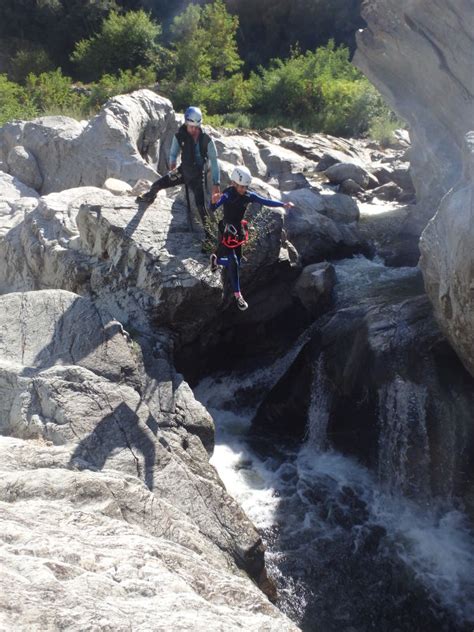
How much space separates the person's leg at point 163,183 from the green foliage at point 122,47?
21849 millimetres

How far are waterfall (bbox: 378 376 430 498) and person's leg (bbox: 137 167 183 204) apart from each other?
4497 millimetres

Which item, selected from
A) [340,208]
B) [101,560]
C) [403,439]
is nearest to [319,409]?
[403,439]

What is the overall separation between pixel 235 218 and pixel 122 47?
2498 centimetres

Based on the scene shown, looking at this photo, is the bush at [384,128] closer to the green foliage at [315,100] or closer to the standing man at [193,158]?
the green foliage at [315,100]

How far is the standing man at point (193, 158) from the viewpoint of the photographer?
27.6 feet

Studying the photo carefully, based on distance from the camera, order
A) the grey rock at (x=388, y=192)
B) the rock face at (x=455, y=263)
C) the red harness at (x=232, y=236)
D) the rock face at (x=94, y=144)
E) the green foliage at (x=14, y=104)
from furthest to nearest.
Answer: the grey rock at (x=388, y=192) → the green foliage at (x=14, y=104) → the rock face at (x=94, y=144) → the red harness at (x=232, y=236) → the rock face at (x=455, y=263)

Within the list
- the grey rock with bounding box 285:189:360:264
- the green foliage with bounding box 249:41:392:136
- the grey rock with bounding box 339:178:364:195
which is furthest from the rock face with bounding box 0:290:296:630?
the green foliage with bounding box 249:41:392:136

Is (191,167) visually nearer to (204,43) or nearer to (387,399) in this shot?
(387,399)

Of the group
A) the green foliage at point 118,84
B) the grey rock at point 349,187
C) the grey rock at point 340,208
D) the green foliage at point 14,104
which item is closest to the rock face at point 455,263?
the grey rock at point 340,208

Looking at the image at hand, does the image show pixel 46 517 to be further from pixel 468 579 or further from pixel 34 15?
pixel 34 15

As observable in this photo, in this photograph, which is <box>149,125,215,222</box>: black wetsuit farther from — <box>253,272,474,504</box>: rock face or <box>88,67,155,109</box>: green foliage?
<box>88,67,155,109</box>: green foliage

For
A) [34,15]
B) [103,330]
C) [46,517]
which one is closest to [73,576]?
[46,517]

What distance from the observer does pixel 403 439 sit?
8.66 meters

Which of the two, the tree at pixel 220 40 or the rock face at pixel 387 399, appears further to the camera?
the tree at pixel 220 40
